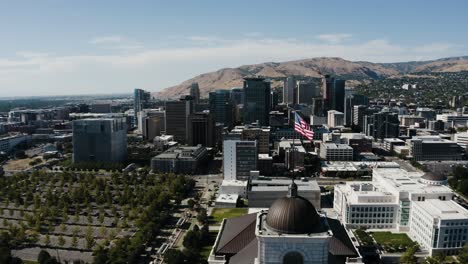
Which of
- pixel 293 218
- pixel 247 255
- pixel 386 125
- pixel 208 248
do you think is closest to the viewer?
pixel 293 218

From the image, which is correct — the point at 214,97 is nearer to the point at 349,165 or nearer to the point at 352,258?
the point at 349,165

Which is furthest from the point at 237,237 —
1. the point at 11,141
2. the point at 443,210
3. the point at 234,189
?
the point at 11,141

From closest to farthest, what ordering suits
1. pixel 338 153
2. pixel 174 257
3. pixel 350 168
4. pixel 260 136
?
1. pixel 174 257
2. pixel 350 168
3. pixel 260 136
4. pixel 338 153

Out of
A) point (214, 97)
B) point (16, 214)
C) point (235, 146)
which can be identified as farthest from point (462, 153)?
point (16, 214)

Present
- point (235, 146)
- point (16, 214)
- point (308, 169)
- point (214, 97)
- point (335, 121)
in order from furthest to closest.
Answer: point (335, 121), point (214, 97), point (308, 169), point (235, 146), point (16, 214)

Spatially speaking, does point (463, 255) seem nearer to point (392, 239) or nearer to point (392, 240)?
point (392, 240)

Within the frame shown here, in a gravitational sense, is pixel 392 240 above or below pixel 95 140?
below

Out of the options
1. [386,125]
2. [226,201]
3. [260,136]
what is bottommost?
[226,201]
